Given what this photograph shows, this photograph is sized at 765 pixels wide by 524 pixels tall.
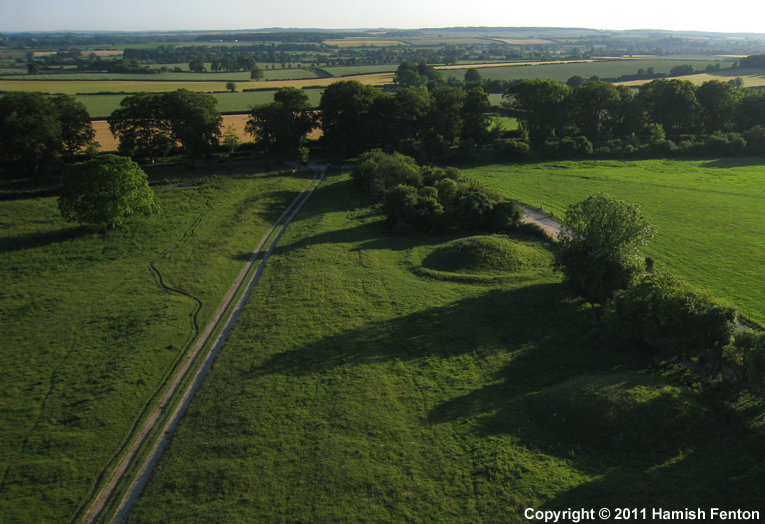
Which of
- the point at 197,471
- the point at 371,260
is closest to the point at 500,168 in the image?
the point at 371,260

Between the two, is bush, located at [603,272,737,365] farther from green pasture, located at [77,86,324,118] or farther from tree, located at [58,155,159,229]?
green pasture, located at [77,86,324,118]

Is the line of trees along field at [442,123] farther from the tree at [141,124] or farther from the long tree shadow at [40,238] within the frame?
the long tree shadow at [40,238]

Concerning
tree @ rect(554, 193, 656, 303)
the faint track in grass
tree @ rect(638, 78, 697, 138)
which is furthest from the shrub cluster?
tree @ rect(638, 78, 697, 138)

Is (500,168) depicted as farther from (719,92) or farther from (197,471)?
(197,471)

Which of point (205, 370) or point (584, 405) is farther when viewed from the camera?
point (205, 370)

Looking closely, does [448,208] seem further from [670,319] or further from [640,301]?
[670,319]

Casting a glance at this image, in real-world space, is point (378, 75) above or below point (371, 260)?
above

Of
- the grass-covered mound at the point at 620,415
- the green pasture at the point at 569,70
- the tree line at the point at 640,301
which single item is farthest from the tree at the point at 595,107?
the grass-covered mound at the point at 620,415
